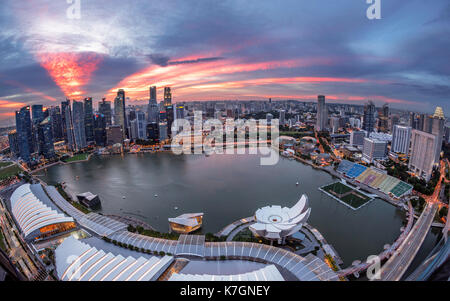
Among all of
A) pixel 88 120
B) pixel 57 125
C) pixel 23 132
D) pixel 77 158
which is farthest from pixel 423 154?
pixel 57 125

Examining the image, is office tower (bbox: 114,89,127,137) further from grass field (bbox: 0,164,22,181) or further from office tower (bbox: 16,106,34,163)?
grass field (bbox: 0,164,22,181)

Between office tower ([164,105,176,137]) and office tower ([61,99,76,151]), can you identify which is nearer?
office tower ([61,99,76,151])

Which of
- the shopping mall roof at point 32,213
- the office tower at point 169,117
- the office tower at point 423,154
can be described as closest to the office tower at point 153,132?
the office tower at point 169,117

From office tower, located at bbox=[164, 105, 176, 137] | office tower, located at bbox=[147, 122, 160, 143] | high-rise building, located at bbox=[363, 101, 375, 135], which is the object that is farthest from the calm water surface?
high-rise building, located at bbox=[363, 101, 375, 135]

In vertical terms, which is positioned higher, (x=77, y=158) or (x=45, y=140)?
(x=45, y=140)

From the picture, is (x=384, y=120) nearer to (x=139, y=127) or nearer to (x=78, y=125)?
(x=139, y=127)
